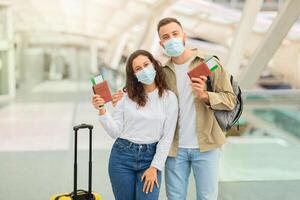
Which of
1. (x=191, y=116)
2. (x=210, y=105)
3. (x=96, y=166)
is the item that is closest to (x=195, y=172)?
(x=191, y=116)

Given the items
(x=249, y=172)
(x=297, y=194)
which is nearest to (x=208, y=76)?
(x=297, y=194)

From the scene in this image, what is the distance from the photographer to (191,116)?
2734mm

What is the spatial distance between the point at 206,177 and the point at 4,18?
511 inches

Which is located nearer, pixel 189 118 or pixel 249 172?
pixel 189 118

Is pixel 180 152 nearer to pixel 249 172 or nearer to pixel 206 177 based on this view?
pixel 206 177

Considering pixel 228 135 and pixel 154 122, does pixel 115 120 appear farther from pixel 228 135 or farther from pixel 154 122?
pixel 228 135

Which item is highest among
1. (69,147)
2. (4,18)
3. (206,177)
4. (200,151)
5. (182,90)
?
(4,18)

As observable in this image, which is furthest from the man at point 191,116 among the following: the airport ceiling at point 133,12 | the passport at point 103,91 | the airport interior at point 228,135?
the airport ceiling at point 133,12

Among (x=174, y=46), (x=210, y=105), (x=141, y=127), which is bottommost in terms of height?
Result: (x=141, y=127)

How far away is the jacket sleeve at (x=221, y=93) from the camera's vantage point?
2594 mm

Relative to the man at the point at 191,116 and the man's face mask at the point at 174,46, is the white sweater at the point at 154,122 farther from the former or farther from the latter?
the man's face mask at the point at 174,46

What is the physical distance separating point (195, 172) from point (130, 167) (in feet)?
1.38

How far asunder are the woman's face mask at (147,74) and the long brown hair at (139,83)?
3 centimetres

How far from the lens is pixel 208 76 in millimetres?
2672
